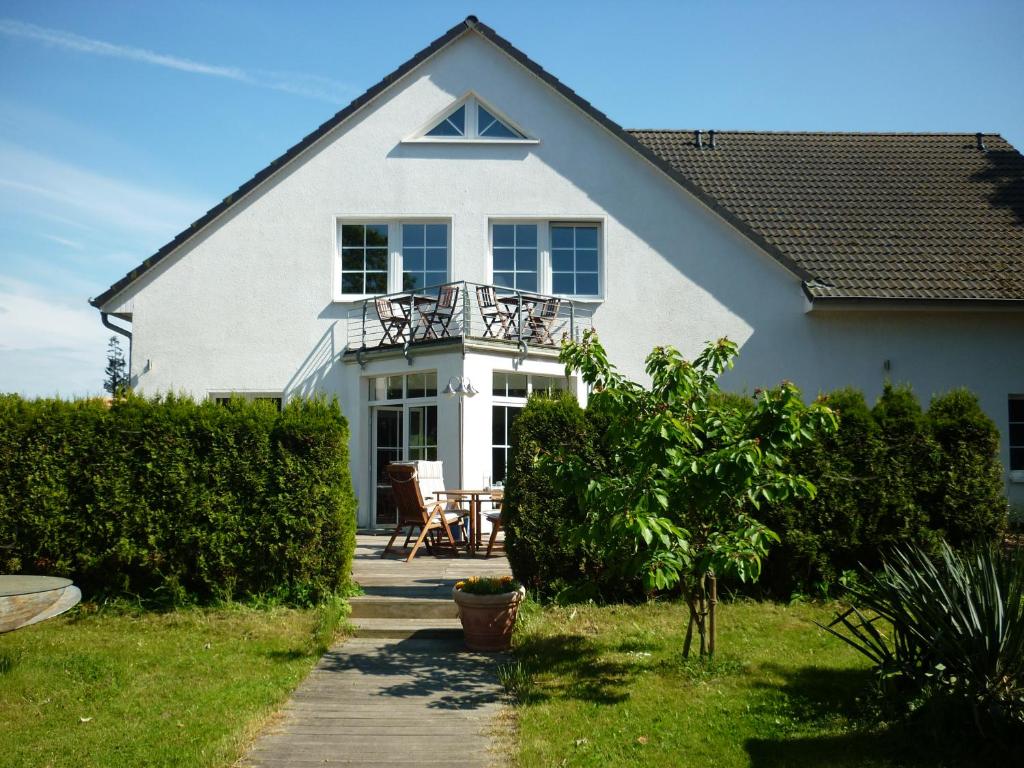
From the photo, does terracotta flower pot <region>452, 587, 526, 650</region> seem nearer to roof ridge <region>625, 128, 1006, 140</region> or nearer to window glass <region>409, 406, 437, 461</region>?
window glass <region>409, 406, 437, 461</region>

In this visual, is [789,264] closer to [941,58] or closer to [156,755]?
[941,58]

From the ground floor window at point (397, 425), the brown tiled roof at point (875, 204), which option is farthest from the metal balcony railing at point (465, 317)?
the brown tiled roof at point (875, 204)

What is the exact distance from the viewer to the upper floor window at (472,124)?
563 inches

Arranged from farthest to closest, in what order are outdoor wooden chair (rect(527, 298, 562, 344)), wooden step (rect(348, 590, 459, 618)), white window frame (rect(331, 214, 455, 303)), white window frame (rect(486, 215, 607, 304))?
white window frame (rect(486, 215, 607, 304))
white window frame (rect(331, 214, 455, 303))
outdoor wooden chair (rect(527, 298, 562, 344))
wooden step (rect(348, 590, 459, 618))

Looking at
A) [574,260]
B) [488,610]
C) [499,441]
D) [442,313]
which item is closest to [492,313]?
[442,313]

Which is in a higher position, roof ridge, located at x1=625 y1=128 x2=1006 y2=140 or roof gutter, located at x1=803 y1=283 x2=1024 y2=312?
roof ridge, located at x1=625 y1=128 x2=1006 y2=140

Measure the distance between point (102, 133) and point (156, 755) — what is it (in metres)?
7.60

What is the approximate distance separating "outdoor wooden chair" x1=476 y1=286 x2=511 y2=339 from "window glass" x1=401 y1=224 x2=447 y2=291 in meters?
1.03

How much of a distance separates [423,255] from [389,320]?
1.65 m

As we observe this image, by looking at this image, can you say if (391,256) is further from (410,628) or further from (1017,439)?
(1017,439)

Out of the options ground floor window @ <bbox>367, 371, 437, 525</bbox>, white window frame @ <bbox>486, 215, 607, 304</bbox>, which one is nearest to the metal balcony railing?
white window frame @ <bbox>486, 215, 607, 304</bbox>

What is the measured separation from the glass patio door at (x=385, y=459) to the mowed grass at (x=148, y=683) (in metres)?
5.69

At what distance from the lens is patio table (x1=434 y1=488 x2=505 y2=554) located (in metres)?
10.1

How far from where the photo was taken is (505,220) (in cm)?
1423
